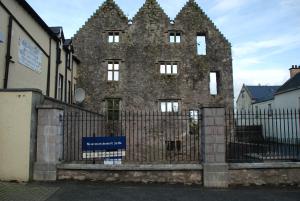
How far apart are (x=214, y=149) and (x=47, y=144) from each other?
5.98 metres

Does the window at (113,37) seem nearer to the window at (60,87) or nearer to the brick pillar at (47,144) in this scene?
the window at (60,87)

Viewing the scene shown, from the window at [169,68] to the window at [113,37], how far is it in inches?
172

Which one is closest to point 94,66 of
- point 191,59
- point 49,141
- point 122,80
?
point 122,80

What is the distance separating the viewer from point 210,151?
11.4m

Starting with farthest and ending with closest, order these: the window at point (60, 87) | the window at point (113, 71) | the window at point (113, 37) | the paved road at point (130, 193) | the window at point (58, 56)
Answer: the window at point (113, 37)
the window at point (113, 71)
the window at point (60, 87)
the window at point (58, 56)
the paved road at point (130, 193)

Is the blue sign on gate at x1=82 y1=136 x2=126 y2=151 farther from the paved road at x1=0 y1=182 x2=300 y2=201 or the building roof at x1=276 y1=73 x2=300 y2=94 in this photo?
the building roof at x1=276 y1=73 x2=300 y2=94

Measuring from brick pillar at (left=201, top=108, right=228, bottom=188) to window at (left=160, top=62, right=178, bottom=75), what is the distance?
50.0 ft

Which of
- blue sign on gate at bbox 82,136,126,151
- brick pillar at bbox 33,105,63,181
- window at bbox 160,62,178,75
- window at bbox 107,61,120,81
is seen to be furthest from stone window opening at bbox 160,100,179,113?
brick pillar at bbox 33,105,63,181

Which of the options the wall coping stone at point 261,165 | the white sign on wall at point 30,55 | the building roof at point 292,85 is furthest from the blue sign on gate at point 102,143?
the building roof at point 292,85

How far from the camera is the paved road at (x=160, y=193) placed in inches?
361

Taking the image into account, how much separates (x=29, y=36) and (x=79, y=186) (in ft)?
29.5

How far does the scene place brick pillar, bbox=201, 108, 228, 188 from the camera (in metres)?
11.2

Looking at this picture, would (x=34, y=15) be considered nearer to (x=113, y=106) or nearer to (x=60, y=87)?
(x=60, y=87)

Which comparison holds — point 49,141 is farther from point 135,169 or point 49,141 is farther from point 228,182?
point 228,182
